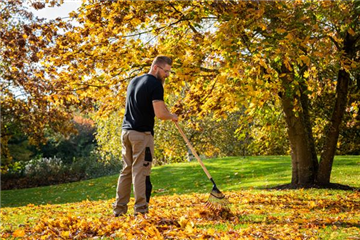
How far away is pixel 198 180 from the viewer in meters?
16.3

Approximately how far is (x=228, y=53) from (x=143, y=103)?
2.68 meters

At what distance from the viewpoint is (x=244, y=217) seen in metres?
6.16

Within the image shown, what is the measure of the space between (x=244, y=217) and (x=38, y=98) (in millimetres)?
7437

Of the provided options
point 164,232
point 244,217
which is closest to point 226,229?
point 164,232

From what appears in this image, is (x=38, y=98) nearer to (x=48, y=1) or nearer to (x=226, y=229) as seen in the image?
(x=48, y=1)

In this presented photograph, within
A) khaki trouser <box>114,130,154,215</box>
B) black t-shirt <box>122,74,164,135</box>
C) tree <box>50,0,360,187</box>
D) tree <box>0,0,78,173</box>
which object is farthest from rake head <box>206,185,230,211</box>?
tree <box>0,0,78,173</box>

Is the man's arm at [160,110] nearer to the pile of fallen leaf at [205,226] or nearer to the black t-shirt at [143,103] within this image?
the black t-shirt at [143,103]

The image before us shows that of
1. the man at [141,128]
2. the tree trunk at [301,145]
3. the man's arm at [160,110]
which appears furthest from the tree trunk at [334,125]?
the man's arm at [160,110]

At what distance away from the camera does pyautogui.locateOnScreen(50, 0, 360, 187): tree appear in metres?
7.45

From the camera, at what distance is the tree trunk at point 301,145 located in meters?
11.1

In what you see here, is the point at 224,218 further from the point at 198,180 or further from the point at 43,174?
the point at 43,174

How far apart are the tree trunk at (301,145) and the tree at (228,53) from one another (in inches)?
1.0

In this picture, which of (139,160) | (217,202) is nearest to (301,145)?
(217,202)

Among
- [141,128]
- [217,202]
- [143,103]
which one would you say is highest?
[143,103]
